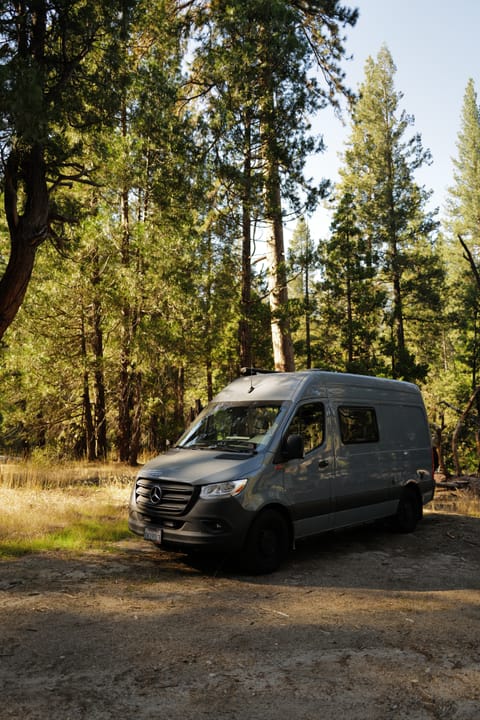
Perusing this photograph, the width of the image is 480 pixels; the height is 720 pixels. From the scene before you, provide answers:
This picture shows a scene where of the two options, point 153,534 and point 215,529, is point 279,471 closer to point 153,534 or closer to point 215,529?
point 215,529

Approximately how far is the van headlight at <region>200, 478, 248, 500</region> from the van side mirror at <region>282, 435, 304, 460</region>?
0.73 metres

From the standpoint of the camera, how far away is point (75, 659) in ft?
14.5

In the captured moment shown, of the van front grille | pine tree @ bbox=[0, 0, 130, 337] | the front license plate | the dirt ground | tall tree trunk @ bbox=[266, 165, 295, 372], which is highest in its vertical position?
pine tree @ bbox=[0, 0, 130, 337]

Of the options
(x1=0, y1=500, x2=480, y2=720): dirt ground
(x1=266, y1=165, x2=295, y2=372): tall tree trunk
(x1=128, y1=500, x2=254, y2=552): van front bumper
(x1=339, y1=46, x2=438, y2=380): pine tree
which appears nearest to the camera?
(x1=0, y1=500, x2=480, y2=720): dirt ground

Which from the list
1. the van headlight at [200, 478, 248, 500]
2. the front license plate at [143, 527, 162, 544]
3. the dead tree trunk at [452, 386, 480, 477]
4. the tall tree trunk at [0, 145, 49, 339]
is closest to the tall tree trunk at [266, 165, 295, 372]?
the dead tree trunk at [452, 386, 480, 477]

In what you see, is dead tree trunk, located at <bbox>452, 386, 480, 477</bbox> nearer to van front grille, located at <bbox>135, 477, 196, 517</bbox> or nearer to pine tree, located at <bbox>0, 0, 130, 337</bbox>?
van front grille, located at <bbox>135, 477, 196, 517</bbox>

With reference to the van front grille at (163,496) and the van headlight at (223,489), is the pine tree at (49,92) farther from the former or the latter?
the van headlight at (223,489)

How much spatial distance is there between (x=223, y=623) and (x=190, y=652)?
71cm

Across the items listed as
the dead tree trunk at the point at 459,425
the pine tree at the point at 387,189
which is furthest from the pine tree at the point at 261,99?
the pine tree at the point at 387,189

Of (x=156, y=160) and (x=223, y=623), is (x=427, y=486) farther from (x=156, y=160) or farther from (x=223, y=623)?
(x=156, y=160)

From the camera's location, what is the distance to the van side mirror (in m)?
7.04

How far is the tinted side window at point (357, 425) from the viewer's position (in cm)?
834

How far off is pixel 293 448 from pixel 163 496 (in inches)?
65.6

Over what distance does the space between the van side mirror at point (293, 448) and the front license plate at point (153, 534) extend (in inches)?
69.3
